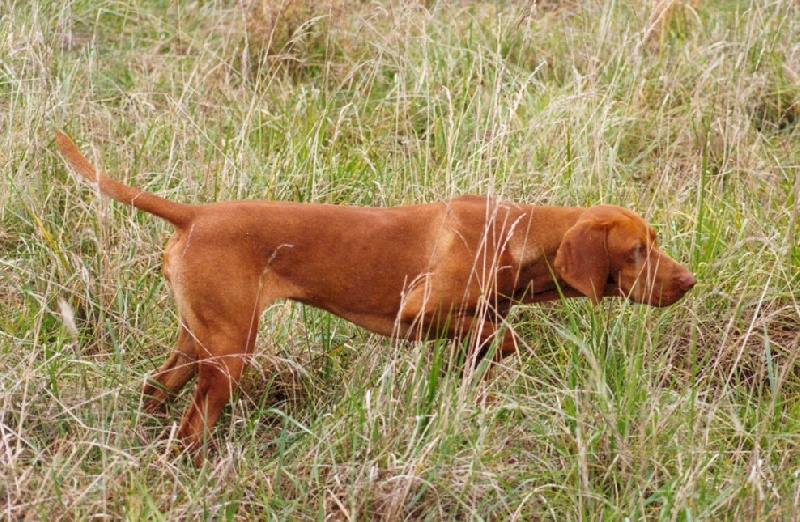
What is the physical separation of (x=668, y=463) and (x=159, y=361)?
186 cm

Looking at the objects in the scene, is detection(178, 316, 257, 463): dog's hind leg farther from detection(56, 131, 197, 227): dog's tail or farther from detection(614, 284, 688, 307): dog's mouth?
detection(614, 284, 688, 307): dog's mouth

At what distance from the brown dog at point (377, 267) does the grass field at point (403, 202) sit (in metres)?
0.14

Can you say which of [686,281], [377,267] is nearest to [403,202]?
[377,267]

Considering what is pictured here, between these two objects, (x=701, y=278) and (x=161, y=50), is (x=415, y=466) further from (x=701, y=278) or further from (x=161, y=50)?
(x=161, y=50)

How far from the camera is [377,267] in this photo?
168 inches

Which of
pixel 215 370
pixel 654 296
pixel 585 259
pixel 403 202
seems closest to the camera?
pixel 215 370

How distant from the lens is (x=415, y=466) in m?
3.53

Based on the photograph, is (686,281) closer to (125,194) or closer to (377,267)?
(377,267)

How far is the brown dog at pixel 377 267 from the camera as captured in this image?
4000 millimetres

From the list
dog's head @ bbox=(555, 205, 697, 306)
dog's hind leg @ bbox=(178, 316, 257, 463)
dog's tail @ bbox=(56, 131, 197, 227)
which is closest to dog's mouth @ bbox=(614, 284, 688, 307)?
dog's head @ bbox=(555, 205, 697, 306)

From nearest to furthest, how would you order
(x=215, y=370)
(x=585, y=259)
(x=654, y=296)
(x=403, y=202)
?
(x=215, y=370)
(x=585, y=259)
(x=654, y=296)
(x=403, y=202)

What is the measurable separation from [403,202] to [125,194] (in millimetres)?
1685

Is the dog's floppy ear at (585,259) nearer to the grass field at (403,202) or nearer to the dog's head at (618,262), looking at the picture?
the dog's head at (618,262)

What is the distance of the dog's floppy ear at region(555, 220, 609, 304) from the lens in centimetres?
414
